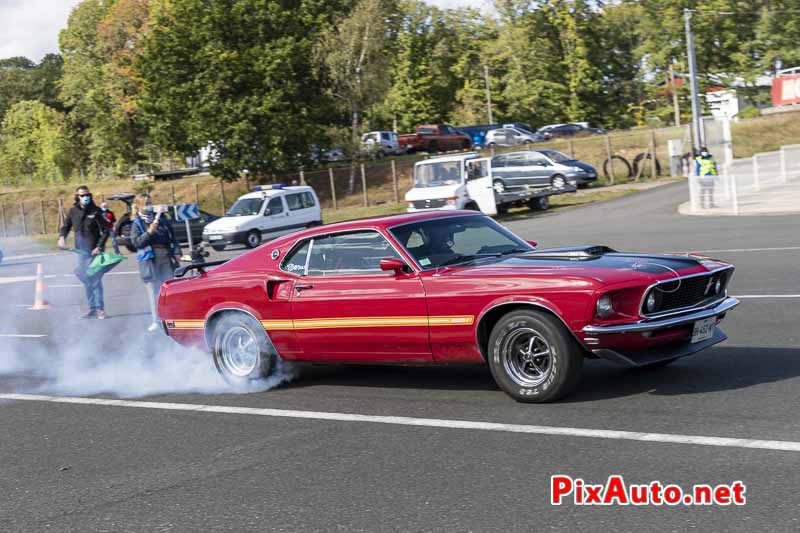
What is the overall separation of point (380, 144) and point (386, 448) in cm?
5582

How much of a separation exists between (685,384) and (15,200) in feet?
220

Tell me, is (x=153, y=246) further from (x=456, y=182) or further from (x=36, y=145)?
(x=36, y=145)

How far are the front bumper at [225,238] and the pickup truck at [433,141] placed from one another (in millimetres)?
34414

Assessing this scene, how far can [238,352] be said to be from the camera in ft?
28.8

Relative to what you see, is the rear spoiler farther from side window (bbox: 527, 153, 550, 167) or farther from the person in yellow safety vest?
side window (bbox: 527, 153, 550, 167)

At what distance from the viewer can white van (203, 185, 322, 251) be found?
30.6m

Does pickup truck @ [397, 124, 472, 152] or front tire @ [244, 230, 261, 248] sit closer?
front tire @ [244, 230, 261, 248]

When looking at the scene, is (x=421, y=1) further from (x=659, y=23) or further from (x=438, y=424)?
(x=438, y=424)

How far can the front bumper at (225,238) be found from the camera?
99.9ft

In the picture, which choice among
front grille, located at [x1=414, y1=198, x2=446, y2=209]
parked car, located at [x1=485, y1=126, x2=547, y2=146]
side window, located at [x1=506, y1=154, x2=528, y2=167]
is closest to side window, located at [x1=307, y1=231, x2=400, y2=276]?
front grille, located at [x1=414, y1=198, x2=446, y2=209]

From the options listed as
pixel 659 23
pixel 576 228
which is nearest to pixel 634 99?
pixel 659 23

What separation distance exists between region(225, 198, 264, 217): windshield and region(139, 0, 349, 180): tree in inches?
696

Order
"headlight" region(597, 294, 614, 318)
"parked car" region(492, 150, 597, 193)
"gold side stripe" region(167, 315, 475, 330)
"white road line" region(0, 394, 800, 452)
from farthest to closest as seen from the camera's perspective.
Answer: "parked car" region(492, 150, 597, 193), "gold side stripe" region(167, 315, 475, 330), "headlight" region(597, 294, 614, 318), "white road line" region(0, 394, 800, 452)

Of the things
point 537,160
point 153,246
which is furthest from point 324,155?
point 153,246
